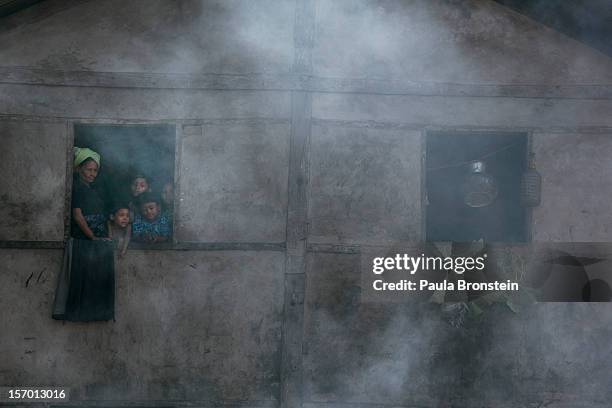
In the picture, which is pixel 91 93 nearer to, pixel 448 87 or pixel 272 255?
pixel 272 255

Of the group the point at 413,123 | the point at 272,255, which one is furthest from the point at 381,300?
the point at 413,123

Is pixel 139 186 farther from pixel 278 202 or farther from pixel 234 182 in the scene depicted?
pixel 278 202

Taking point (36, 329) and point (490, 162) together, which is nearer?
point (36, 329)

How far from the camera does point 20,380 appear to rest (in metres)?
5.98

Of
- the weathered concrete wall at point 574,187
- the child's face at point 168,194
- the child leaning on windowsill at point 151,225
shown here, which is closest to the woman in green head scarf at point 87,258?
the child leaning on windowsill at point 151,225

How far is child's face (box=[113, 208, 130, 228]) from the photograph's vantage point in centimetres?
607

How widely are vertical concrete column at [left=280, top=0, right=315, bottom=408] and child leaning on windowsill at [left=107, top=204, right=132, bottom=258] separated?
5.12 feet

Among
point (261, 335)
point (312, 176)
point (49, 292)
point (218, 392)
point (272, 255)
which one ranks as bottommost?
point (218, 392)

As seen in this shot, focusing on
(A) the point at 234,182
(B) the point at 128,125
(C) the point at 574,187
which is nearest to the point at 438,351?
(C) the point at 574,187

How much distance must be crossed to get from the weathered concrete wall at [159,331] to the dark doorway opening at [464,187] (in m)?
1.97

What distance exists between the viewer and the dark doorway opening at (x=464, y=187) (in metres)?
6.52

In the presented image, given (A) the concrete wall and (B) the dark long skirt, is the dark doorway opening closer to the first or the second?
(A) the concrete wall

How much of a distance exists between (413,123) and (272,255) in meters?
1.88

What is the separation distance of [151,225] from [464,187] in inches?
127
